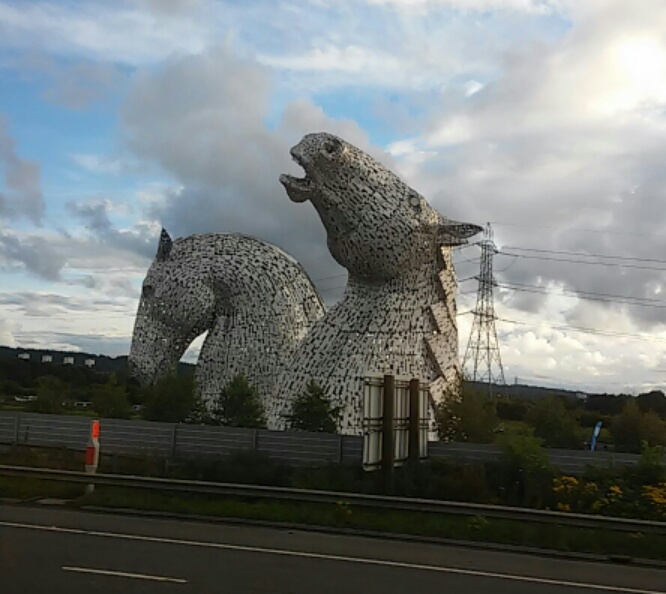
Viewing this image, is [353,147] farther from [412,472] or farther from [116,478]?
[116,478]

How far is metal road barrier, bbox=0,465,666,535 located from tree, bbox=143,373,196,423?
1272 centimetres

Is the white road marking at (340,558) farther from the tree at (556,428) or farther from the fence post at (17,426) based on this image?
the tree at (556,428)

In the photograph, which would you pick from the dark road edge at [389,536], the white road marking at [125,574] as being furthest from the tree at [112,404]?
the white road marking at [125,574]

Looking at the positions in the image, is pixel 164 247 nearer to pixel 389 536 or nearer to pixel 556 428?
pixel 556 428

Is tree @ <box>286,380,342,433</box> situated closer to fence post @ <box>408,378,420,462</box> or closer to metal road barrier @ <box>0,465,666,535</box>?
fence post @ <box>408,378,420,462</box>

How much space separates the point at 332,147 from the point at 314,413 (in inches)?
241

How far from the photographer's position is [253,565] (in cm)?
723

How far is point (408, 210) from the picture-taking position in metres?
20.2

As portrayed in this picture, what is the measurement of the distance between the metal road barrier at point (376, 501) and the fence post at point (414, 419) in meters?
2.30

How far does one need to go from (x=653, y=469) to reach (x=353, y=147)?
10.6 meters

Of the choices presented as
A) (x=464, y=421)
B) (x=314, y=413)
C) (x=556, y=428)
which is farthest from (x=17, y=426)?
(x=556, y=428)

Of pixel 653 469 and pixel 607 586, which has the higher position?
pixel 653 469

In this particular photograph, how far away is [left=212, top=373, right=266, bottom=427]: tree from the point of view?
74.5 feet

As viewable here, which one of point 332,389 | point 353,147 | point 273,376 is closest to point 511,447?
point 332,389
